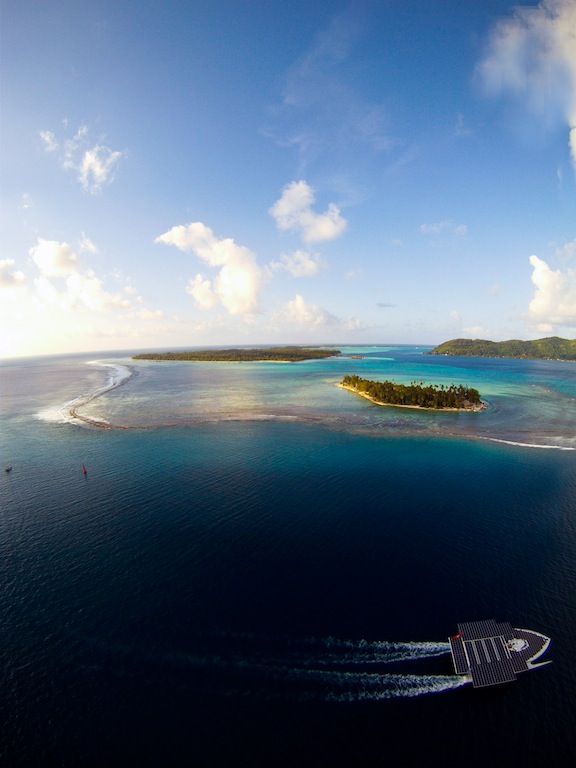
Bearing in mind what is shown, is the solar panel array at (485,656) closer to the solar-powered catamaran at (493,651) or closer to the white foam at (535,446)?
the solar-powered catamaran at (493,651)

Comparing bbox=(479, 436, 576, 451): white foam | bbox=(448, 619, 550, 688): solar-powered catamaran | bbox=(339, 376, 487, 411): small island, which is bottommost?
bbox=(448, 619, 550, 688): solar-powered catamaran

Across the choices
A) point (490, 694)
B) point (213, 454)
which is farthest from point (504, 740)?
point (213, 454)

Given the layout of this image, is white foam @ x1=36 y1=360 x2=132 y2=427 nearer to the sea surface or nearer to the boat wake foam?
the sea surface

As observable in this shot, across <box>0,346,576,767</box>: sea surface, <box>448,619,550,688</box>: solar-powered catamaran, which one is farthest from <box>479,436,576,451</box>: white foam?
<box>448,619,550,688</box>: solar-powered catamaran

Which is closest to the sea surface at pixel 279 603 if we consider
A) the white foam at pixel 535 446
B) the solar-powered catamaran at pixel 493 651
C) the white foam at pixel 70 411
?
the solar-powered catamaran at pixel 493 651

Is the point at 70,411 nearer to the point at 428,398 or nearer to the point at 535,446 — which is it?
the point at 428,398

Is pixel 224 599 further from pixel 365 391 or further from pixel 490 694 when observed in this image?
pixel 365 391
